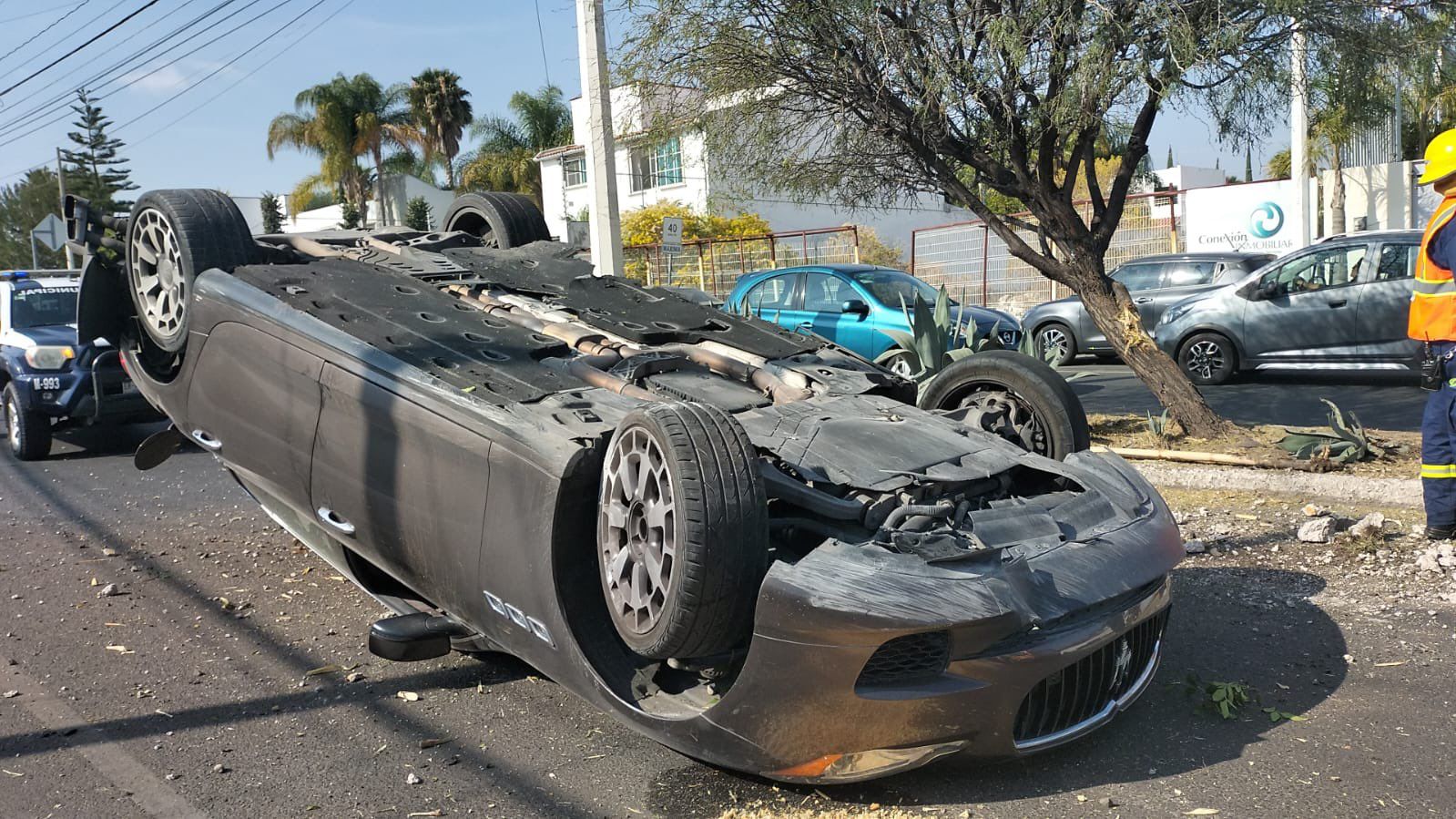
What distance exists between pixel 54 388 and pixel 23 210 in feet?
236

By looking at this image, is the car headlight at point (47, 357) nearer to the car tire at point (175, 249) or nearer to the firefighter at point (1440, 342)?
the car tire at point (175, 249)

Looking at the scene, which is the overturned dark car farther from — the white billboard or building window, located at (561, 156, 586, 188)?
building window, located at (561, 156, 586, 188)

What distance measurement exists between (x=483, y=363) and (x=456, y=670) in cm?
124

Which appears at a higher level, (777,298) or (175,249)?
(175,249)

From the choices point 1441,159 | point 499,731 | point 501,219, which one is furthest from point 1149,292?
point 499,731

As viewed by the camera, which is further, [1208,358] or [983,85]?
[1208,358]

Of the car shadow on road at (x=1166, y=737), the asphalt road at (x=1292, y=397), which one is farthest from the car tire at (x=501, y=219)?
the asphalt road at (x=1292, y=397)

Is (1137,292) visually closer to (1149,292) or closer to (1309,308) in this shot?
(1149,292)

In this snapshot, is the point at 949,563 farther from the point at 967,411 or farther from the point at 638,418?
the point at 967,411

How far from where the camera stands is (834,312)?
1279cm

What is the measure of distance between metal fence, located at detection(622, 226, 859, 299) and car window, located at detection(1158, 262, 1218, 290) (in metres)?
7.18

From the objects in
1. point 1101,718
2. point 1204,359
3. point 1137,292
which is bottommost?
point 1101,718

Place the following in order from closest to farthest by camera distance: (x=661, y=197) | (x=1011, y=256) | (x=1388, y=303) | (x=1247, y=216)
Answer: (x=1388, y=303) < (x=1011, y=256) < (x=1247, y=216) < (x=661, y=197)

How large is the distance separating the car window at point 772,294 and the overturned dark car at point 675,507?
7.87 m
